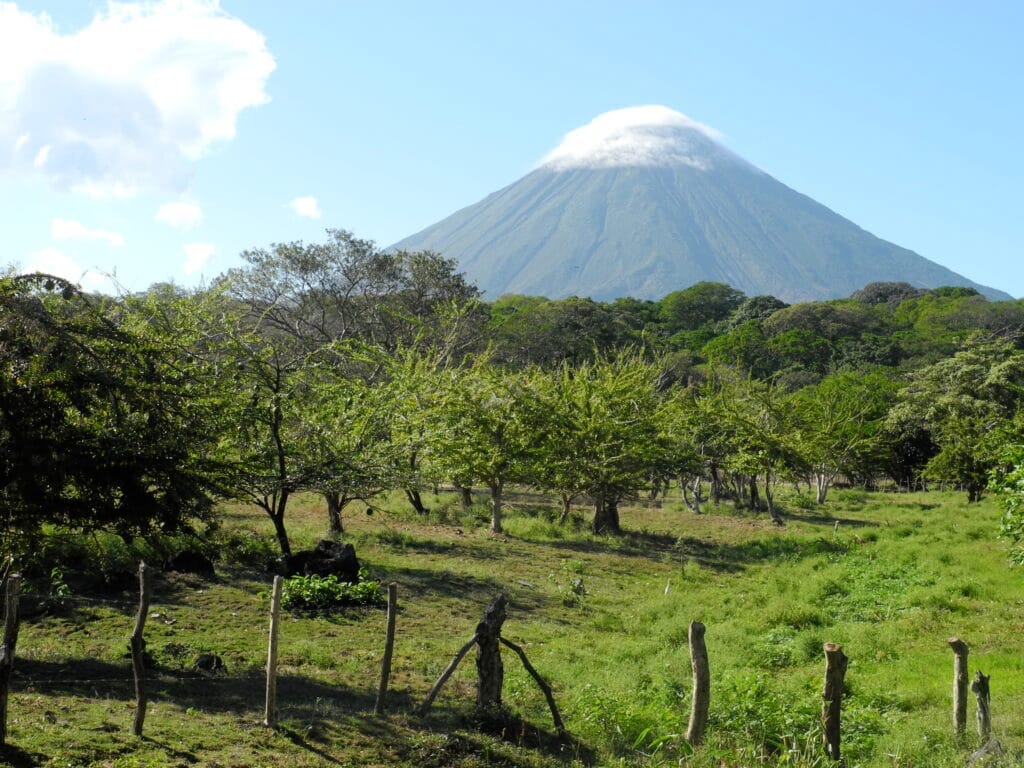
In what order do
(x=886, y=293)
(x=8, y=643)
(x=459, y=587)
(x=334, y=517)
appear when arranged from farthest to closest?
(x=886, y=293) < (x=334, y=517) < (x=459, y=587) < (x=8, y=643)

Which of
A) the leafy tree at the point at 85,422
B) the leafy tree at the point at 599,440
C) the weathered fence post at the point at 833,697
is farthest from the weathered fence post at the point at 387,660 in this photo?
the leafy tree at the point at 599,440

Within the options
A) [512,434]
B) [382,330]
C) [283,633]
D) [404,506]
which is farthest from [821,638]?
[382,330]

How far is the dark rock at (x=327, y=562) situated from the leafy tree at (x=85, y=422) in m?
5.44

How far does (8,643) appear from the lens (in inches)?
302

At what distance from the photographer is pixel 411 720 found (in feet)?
31.0

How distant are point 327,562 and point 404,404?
9.27m

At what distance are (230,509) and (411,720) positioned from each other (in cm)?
1884

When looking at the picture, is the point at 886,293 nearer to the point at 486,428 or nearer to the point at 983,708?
the point at 486,428

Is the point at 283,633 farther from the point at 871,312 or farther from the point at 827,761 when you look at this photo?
the point at 871,312

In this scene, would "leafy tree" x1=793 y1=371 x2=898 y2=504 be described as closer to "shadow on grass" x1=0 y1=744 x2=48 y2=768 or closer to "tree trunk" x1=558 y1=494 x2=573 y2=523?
"tree trunk" x1=558 y1=494 x2=573 y2=523

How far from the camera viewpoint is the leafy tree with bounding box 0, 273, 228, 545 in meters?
8.29

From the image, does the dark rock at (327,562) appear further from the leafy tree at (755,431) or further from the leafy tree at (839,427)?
the leafy tree at (839,427)

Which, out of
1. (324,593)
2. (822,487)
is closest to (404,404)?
(324,593)

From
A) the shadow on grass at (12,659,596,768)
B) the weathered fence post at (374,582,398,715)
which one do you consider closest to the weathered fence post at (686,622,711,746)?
the shadow on grass at (12,659,596,768)
